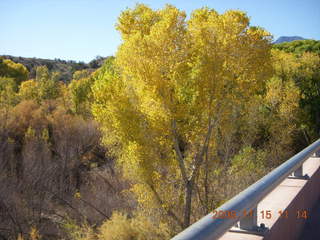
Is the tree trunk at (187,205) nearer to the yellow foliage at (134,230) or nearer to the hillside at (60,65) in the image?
the yellow foliage at (134,230)

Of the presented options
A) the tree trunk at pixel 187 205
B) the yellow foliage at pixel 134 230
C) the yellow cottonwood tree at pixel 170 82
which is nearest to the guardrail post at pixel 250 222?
the yellow cottonwood tree at pixel 170 82

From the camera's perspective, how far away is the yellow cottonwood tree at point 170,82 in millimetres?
12805

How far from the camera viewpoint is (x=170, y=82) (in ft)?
43.5

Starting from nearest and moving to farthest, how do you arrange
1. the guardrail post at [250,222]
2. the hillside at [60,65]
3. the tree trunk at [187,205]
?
1. the guardrail post at [250,222]
2. the tree trunk at [187,205]
3. the hillside at [60,65]

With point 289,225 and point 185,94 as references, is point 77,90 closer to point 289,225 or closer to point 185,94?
point 185,94

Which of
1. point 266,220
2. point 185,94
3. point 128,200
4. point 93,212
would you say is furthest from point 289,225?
point 93,212

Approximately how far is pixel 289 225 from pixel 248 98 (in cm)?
1288
